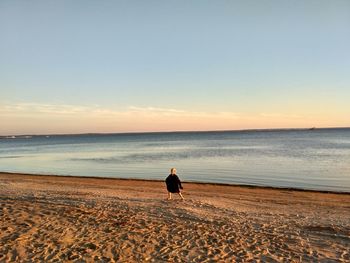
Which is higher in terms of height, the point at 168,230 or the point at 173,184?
the point at 173,184

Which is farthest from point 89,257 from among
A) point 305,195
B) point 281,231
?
point 305,195

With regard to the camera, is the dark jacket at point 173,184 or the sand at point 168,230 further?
the dark jacket at point 173,184

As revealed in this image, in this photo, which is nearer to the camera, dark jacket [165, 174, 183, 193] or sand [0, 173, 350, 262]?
sand [0, 173, 350, 262]

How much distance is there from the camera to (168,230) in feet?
34.9

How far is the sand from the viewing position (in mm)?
8500

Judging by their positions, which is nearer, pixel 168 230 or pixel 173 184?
pixel 168 230

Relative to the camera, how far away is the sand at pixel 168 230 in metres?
8.50

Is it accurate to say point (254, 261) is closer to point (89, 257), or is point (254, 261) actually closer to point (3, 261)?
point (89, 257)

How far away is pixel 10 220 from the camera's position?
1137 centimetres

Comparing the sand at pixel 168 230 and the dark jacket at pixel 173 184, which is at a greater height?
the dark jacket at pixel 173 184

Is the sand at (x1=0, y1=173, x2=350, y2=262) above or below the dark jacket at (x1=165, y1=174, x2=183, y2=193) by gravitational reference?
below

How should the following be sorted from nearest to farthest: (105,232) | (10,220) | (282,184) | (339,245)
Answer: (339,245) → (105,232) → (10,220) → (282,184)

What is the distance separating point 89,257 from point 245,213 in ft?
22.8

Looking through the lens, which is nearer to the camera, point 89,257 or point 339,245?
point 89,257
